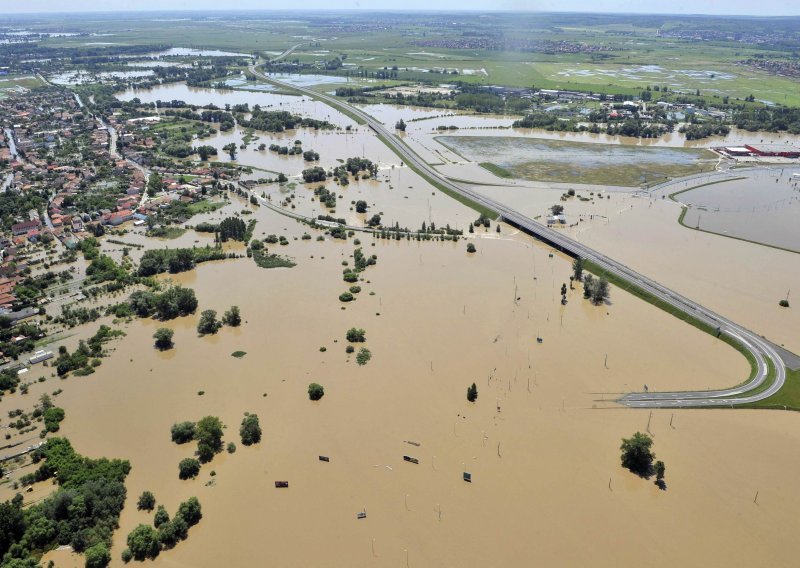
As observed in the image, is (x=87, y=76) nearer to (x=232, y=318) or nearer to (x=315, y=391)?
(x=232, y=318)

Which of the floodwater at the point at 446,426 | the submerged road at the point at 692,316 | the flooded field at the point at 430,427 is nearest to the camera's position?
the floodwater at the point at 446,426

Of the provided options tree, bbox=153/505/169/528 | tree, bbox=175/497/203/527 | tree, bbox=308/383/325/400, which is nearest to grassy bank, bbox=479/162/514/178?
tree, bbox=308/383/325/400

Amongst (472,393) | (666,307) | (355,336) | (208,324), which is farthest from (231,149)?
(666,307)

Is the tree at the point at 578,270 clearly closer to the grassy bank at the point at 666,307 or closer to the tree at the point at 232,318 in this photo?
the grassy bank at the point at 666,307

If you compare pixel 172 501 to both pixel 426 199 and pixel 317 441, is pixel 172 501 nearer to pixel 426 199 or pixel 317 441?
pixel 317 441

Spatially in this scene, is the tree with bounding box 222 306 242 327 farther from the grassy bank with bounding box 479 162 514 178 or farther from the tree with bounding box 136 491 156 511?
the grassy bank with bounding box 479 162 514 178

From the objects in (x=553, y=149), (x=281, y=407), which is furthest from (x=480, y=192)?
(x=281, y=407)

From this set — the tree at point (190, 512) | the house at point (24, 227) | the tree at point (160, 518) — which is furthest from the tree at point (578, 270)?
the house at point (24, 227)
